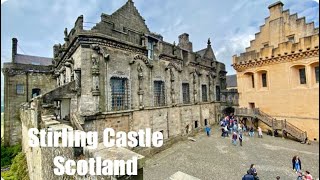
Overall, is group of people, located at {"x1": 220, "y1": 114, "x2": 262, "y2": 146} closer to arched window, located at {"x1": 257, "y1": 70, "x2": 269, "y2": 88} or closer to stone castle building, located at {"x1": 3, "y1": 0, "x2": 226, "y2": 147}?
stone castle building, located at {"x1": 3, "y1": 0, "x2": 226, "y2": 147}

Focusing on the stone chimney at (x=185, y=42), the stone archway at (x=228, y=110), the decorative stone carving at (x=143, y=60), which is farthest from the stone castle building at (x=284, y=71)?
the decorative stone carving at (x=143, y=60)

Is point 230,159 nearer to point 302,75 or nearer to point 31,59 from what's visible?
point 302,75

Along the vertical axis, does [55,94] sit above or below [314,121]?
above

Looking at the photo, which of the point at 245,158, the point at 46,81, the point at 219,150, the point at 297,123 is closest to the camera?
the point at 245,158

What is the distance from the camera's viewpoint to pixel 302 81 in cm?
1714

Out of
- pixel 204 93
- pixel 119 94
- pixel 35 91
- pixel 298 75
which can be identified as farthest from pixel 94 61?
pixel 298 75

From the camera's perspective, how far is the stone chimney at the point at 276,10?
786 inches

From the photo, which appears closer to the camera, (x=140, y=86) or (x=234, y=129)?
(x=140, y=86)

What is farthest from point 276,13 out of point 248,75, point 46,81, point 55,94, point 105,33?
point 46,81

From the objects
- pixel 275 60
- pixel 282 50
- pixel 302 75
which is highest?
pixel 282 50

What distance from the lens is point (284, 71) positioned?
59.5 feet

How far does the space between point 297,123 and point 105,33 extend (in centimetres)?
2006

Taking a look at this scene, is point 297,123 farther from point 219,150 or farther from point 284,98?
point 219,150

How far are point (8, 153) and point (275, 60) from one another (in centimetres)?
3250
